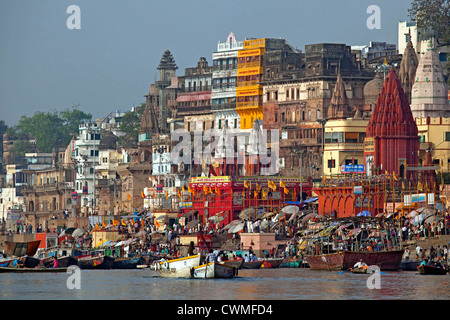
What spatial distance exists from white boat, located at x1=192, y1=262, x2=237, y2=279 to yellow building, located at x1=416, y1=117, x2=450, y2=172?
117ft

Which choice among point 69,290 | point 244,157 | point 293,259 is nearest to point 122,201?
point 244,157

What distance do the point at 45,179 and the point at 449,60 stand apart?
2483 inches

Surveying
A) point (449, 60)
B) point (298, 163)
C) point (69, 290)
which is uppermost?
point (449, 60)

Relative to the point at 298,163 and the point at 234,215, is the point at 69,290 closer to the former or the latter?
the point at 234,215

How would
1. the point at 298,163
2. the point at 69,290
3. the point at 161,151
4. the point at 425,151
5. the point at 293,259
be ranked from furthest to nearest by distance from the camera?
the point at 161,151, the point at 298,163, the point at 425,151, the point at 293,259, the point at 69,290

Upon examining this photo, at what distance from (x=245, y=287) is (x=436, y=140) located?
39.3 m

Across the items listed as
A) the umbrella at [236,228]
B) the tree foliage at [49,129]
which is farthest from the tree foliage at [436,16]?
the tree foliage at [49,129]

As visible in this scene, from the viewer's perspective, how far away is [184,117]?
134625mm

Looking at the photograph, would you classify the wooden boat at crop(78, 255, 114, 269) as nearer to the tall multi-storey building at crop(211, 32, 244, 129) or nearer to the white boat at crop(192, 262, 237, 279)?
the white boat at crop(192, 262, 237, 279)

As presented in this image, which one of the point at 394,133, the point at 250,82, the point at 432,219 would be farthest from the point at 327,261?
the point at 250,82

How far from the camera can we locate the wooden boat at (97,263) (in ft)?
266

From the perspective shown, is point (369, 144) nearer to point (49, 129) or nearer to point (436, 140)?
point (436, 140)

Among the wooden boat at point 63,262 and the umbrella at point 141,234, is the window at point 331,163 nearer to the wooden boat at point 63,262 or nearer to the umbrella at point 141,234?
the umbrella at point 141,234

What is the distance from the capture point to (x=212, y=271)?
205 feet
